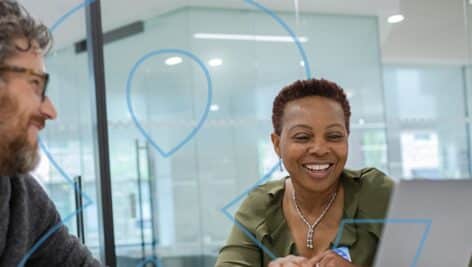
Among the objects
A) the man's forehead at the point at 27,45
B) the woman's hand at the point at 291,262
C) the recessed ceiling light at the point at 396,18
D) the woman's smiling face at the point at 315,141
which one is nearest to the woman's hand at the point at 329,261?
the woman's hand at the point at 291,262

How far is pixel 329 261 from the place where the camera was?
742 millimetres

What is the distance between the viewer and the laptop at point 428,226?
51cm

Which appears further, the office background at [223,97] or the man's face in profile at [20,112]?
the office background at [223,97]

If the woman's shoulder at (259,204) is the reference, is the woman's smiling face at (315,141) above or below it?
above

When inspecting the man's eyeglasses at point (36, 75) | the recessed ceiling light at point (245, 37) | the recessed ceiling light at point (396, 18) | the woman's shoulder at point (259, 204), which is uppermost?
the recessed ceiling light at point (396, 18)

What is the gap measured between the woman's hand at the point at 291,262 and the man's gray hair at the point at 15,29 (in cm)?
39

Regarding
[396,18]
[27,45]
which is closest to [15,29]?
[27,45]

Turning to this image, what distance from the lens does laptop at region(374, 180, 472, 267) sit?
51cm

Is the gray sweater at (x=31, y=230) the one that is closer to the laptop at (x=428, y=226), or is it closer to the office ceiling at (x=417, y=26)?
the laptop at (x=428, y=226)

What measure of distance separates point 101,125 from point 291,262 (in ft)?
2.71

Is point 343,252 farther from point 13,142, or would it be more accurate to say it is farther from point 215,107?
point 215,107

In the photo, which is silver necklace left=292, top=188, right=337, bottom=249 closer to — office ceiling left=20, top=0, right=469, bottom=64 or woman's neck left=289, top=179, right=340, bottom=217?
woman's neck left=289, top=179, right=340, bottom=217

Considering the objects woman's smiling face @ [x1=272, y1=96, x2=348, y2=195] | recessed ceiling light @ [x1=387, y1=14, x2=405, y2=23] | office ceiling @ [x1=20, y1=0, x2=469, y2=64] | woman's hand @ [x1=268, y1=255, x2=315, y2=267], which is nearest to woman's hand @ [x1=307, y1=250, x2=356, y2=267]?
woman's hand @ [x1=268, y1=255, x2=315, y2=267]

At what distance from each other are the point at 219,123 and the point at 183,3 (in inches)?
20.6
